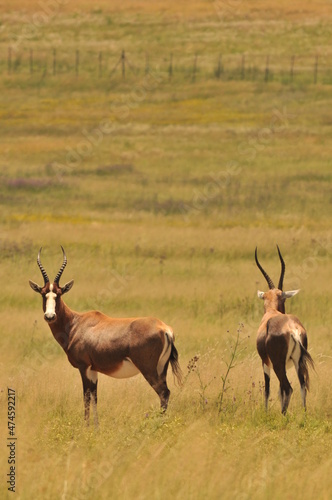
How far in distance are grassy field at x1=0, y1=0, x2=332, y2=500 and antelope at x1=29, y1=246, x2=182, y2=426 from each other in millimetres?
407

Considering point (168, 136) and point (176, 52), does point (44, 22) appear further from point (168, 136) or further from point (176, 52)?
point (168, 136)

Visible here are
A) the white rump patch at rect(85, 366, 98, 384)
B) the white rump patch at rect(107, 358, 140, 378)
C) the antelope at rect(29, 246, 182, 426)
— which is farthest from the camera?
the white rump patch at rect(85, 366, 98, 384)

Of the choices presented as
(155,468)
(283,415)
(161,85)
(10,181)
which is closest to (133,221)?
(10,181)

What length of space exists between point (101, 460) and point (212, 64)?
74635mm

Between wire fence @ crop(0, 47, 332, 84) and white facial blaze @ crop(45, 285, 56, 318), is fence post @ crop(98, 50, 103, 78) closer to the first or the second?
wire fence @ crop(0, 47, 332, 84)

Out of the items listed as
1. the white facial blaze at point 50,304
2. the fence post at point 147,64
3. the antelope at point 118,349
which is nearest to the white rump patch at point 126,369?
the antelope at point 118,349

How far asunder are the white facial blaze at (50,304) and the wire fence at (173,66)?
213ft

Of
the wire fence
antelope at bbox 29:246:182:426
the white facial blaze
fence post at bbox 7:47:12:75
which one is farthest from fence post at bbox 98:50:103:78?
antelope at bbox 29:246:182:426

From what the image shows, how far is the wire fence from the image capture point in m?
78.6

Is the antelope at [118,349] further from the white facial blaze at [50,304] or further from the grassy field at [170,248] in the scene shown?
the grassy field at [170,248]

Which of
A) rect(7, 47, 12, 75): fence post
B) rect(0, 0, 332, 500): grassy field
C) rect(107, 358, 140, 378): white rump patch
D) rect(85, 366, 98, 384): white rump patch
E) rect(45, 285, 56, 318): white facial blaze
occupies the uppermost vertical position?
rect(45, 285, 56, 318): white facial blaze

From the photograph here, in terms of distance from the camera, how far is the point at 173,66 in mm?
83125

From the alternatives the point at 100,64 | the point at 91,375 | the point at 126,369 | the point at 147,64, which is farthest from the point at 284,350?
the point at 100,64

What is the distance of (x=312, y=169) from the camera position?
48812 mm
